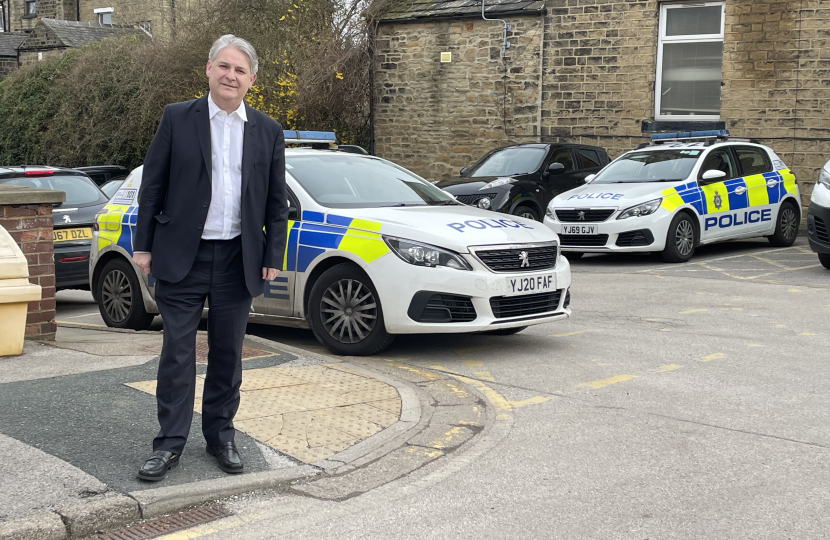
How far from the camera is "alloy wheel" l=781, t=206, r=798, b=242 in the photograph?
15406mm

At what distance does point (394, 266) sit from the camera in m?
7.20

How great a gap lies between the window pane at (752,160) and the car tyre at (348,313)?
361 inches

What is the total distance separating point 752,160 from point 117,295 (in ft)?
32.8

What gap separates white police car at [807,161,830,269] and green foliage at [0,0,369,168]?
12.4m

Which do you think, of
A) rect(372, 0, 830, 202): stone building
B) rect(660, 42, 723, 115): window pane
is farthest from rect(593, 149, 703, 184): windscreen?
rect(660, 42, 723, 115): window pane

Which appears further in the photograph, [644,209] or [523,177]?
[523,177]

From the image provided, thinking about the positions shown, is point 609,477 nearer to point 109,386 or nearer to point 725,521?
point 725,521

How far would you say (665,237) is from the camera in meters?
13.3

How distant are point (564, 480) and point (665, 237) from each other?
9263 mm

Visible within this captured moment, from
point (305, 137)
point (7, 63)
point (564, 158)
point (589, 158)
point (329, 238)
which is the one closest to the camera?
point (329, 238)

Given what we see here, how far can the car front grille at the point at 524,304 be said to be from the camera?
7.27 meters

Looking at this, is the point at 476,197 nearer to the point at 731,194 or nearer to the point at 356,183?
the point at 731,194

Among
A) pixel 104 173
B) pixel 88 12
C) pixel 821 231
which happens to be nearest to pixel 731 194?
pixel 821 231

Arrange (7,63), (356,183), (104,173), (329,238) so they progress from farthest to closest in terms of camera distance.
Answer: (7,63) → (104,173) → (356,183) → (329,238)
